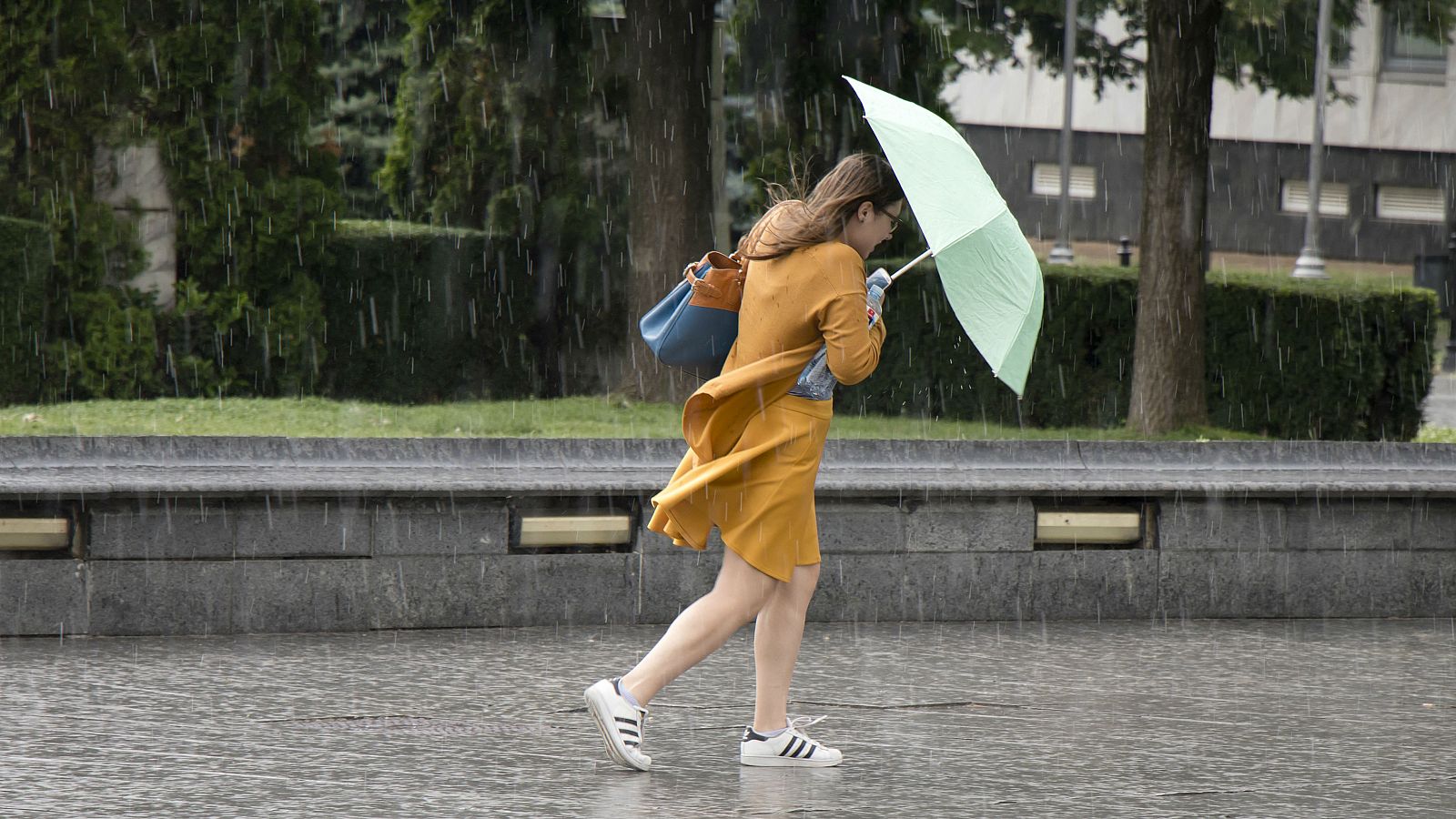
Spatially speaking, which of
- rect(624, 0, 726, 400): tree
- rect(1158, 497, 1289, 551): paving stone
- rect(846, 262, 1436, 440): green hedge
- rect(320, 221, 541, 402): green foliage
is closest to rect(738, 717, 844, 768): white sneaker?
rect(1158, 497, 1289, 551): paving stone

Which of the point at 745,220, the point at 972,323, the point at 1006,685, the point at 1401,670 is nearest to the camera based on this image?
the point at 972,323

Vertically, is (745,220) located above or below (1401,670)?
above

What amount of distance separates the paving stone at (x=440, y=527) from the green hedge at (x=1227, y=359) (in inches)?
350

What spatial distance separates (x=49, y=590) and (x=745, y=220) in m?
21.3

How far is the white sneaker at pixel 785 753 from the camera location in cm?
523

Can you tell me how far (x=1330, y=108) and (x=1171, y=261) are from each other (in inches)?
894

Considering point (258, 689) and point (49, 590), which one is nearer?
point (258, 689)

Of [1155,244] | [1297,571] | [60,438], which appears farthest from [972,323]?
[1155,244]

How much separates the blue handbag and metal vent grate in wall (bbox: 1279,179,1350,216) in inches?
1261

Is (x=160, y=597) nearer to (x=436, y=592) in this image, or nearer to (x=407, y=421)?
(x=436, y=592)

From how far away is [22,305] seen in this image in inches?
549

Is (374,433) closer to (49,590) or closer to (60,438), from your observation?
(60,438)

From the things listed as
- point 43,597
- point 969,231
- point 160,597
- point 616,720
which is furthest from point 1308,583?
point 43,597

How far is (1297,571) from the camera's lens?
325 inches
